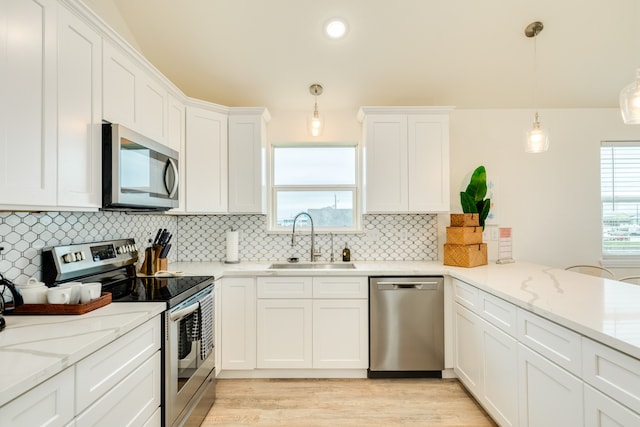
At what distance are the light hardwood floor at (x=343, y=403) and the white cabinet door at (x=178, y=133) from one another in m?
1.60

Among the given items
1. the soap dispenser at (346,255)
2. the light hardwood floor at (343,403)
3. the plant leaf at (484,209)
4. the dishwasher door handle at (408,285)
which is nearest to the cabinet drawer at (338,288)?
the dishwasher door handle at (408,285)

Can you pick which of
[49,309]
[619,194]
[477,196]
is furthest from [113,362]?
[619,194]

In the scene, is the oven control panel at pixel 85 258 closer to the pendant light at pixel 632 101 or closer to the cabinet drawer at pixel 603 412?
the cabinet drawer at pixel 603 412

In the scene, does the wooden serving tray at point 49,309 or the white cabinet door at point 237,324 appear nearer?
the wooden serving tray at point 49,309

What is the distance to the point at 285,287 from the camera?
8.54 feet

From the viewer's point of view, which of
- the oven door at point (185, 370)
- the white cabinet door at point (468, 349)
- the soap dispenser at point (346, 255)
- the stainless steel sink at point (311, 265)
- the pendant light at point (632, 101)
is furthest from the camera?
the soap dispenser at point (346, 255)

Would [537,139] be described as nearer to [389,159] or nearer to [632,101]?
[632,101]

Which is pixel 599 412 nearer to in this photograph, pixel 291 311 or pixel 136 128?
pixel 291 311

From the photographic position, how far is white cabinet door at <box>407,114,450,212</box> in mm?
2891

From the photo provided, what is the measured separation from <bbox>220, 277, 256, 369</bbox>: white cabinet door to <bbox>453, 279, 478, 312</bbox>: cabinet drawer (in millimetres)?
1693

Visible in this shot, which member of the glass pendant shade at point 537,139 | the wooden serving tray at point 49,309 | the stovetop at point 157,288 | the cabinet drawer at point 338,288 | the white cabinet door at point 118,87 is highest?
the white cabinet door at point 118,87

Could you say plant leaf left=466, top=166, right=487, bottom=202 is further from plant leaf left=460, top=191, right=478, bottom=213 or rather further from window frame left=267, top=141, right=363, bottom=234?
window frame left=267, top=141, right=363, bottom=234

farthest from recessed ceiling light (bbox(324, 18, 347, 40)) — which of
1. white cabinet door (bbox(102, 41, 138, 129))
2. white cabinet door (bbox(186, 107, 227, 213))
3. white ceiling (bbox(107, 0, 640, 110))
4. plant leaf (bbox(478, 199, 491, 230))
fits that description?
plant leaf (bbox(478, 199, 491, 230))

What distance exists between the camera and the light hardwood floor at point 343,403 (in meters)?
2.09
